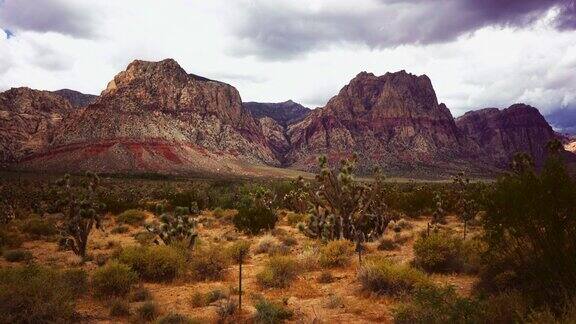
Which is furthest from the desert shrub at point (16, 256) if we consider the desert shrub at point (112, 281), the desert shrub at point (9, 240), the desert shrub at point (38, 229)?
the desert shrub at point (112, 281)

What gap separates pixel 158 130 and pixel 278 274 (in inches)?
5374

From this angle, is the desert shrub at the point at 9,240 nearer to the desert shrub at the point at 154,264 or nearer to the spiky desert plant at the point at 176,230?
the spiky desert plant at the point at 176,230

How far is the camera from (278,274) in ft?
44.8

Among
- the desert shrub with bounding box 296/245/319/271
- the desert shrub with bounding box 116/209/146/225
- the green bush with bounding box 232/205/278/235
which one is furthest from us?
the desert shrub with bounding box 116/209/146/225

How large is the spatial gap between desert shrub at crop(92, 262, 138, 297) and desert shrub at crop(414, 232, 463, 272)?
8.90 m

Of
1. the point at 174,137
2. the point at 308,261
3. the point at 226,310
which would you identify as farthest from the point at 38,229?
the point at 174,137

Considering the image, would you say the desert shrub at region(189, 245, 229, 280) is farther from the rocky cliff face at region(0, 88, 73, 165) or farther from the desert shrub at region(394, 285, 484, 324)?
the rocky cliff face at region(0, 88, 73, 165)

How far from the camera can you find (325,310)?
437 inches

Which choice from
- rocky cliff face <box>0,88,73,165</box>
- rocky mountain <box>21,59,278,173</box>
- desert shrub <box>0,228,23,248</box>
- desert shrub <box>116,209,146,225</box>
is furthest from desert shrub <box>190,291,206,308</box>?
rocky cliff face <box>0,88,73,165</box>

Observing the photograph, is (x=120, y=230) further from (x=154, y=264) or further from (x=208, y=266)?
(x=208, y=266)

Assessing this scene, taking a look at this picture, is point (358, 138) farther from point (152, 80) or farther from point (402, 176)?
point (152, 80)

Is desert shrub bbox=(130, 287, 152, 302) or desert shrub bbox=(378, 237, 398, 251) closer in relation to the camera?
desert shrub bbox=(130, 287, 152, 302)

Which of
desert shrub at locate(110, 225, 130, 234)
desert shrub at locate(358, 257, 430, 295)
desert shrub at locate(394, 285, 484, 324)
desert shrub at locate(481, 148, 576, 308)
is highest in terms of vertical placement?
desert shrub at locate(481, 148, 576, 308)

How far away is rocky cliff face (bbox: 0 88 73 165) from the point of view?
132512mm
